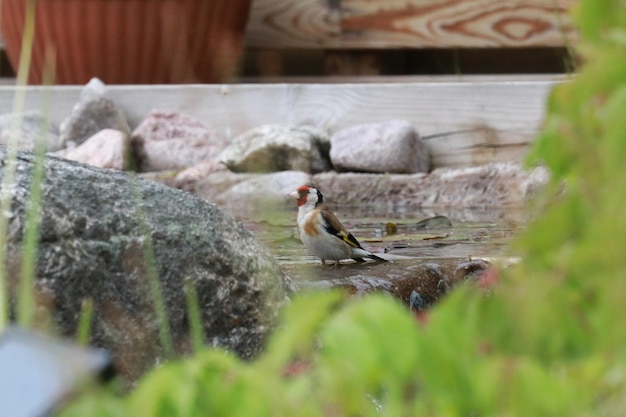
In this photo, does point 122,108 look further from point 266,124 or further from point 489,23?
point 489,23

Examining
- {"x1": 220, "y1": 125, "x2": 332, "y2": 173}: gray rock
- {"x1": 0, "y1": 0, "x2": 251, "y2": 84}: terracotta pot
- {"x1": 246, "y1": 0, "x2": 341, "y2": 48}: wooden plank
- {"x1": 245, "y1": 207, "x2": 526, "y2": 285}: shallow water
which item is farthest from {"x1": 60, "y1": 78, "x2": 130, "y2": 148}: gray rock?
{"x1": 246, "y1": 0, "x2": 341, "y2": 48}: wooden plank

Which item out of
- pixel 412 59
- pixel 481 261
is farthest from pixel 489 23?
pixel 481 261

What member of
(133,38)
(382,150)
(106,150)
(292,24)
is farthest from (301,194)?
(292,24)

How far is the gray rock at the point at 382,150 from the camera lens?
Result: 5711mm

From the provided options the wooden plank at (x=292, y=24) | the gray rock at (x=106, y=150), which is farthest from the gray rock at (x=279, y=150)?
the wooden plank at (x=292, y=24)

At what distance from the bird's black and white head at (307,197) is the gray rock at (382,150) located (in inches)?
32.3

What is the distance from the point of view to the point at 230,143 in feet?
20.6

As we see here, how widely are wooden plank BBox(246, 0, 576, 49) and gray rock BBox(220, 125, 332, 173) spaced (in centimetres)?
131

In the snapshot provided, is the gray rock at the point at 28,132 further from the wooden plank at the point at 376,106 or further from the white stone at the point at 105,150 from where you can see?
the white stone at the point at 105,150

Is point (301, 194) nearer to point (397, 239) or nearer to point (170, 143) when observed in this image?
point (397, 239)

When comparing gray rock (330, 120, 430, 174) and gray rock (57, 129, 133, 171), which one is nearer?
gray rock (330, 120, 430, 174)

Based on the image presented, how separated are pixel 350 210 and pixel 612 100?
4.70 metres

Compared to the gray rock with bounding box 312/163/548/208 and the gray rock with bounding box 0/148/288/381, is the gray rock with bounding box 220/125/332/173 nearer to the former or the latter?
the gray rock with bounding box 312/163/548/208

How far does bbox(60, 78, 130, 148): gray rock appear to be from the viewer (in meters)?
6.17
